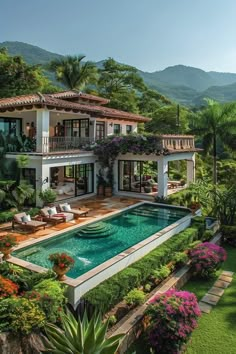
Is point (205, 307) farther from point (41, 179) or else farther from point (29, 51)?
point (29, 51)

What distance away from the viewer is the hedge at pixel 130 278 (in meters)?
8.16

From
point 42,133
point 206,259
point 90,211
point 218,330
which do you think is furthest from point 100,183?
point 218,330

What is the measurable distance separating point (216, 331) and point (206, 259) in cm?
341

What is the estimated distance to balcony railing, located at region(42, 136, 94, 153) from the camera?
711 inches

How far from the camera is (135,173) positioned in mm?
26203

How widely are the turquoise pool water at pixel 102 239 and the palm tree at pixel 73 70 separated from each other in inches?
995

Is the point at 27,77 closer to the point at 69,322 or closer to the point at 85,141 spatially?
the point at 85,141

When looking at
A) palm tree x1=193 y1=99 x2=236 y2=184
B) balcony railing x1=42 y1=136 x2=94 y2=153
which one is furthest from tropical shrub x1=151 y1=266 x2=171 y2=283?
palm tree x1=193 y1=99 x2=236 y2=184

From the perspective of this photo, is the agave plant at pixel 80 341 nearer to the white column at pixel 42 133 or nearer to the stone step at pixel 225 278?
the stone step at pixel 225 278

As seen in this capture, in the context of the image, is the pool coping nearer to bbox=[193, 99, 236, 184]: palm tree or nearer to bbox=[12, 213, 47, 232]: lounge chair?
bbox=[12, 213, 47, 232]: lounge chair

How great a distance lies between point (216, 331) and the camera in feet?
26.7

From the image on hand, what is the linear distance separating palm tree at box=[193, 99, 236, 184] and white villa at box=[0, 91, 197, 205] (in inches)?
98.6

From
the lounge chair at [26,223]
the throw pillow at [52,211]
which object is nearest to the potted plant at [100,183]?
the throw pillow at [52,211]

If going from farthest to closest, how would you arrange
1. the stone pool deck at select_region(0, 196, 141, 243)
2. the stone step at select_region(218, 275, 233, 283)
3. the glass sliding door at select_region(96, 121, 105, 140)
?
the glass sliding door at select_region(96, 121, 105, 140) → the stone pool deck at select_region(0, 196, 141, 243) → the stone step at select_region(218, 275, 233, 283)
